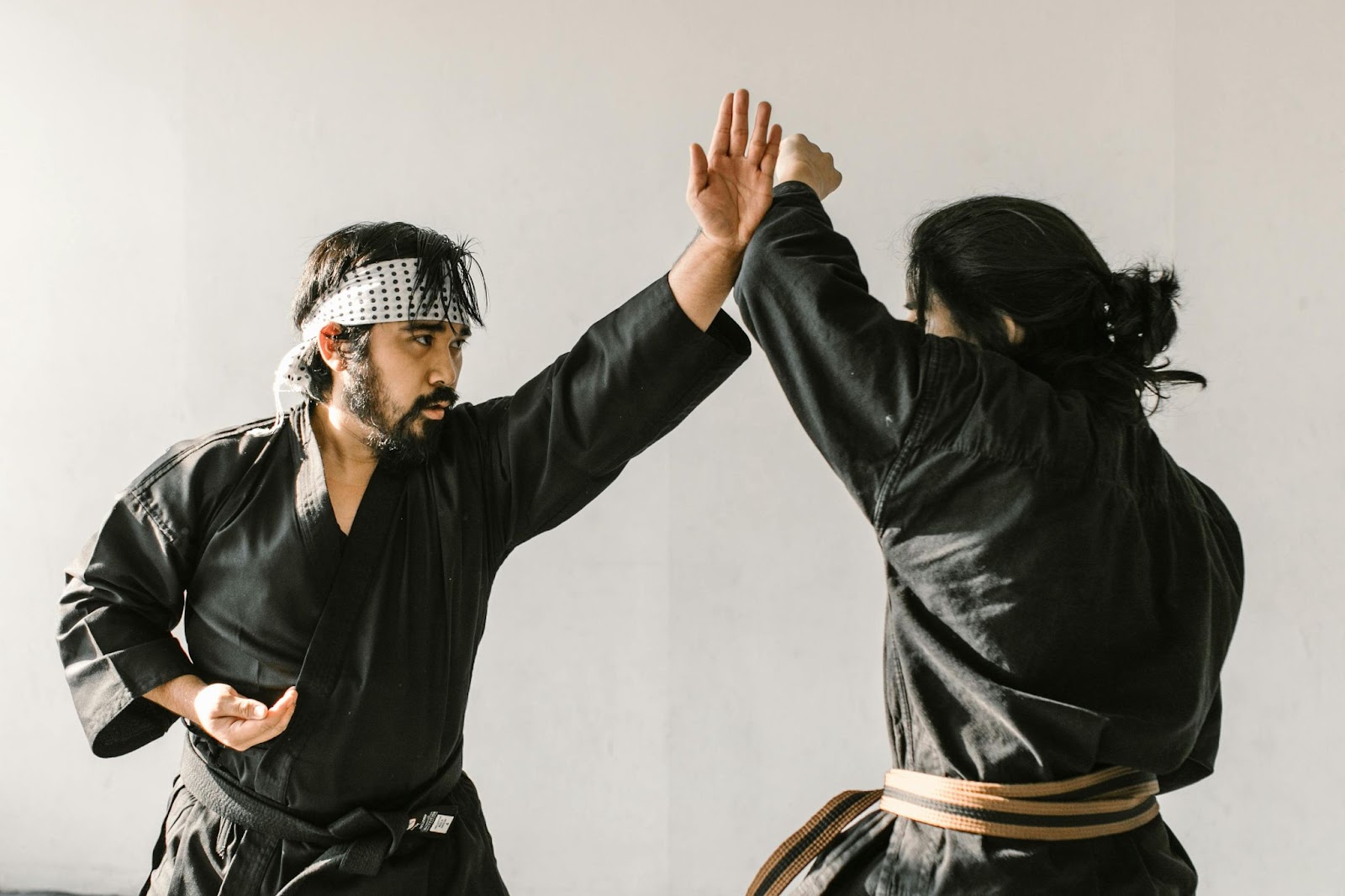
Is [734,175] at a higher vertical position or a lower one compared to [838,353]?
higher

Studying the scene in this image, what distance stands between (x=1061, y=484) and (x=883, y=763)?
1742 mm

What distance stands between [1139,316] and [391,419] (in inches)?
41.8

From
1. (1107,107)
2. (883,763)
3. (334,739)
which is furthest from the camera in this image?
(883,763)

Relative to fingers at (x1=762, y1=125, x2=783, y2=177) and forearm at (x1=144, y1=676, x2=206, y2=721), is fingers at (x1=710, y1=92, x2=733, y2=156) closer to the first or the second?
fingers at (x1=762, y1=125, x2=783, y2=177)

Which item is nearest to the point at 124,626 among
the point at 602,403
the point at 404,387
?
the point at 404,387

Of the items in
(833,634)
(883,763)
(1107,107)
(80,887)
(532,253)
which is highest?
(1107,107)

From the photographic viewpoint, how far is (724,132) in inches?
61.0

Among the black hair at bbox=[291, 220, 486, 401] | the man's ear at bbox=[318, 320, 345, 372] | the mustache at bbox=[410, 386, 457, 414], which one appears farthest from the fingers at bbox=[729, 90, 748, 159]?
the man's ear at bbox=[318, 320, 345, 372]

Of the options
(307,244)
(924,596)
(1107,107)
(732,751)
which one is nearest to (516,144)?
(307,244)

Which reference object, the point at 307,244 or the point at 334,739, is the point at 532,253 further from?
the point at 334,739

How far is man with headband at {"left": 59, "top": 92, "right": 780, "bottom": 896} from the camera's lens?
66.2 inches

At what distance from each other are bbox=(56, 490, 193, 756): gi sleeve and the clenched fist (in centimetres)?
107

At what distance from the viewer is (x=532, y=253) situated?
298 cm

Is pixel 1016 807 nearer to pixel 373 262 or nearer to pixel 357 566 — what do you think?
pixel 357 566
